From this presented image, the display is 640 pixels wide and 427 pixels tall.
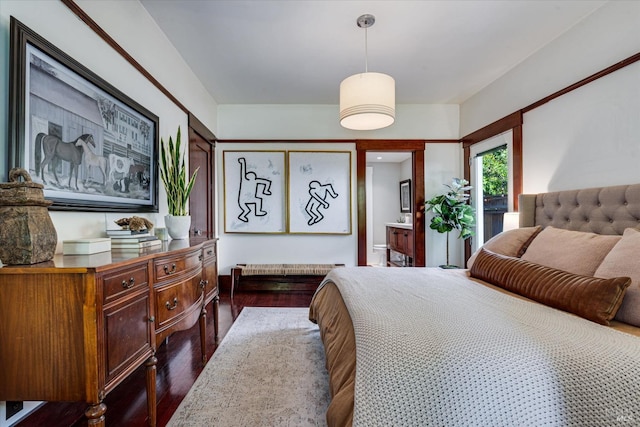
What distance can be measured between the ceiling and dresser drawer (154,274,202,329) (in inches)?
78.3

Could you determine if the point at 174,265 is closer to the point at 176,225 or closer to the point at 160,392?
the point at 176,225

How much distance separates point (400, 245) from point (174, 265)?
470cm

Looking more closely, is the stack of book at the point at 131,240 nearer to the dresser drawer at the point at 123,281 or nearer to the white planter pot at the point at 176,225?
the dresser drawer at the point at 123,281

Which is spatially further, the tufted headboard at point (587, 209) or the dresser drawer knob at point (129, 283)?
the tufted headboard at point (587, 209)

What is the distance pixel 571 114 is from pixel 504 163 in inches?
39.2

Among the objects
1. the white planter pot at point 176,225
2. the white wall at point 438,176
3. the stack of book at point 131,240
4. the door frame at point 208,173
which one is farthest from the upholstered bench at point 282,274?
the stack of book at point 131,240

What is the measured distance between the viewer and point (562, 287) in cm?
134

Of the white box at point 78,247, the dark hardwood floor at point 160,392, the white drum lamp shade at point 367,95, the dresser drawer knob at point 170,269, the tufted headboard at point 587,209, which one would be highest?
the white drum lamp shade at point 367,95

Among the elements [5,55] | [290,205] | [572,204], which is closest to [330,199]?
[290,205]

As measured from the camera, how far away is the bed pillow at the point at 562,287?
1167 millimetres

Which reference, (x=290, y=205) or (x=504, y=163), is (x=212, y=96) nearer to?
(x=290, y=205)

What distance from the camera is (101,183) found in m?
1.71

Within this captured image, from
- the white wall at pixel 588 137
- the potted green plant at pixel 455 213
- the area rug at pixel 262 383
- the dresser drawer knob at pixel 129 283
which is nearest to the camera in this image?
the dresser drawer knob at pixel 129 283

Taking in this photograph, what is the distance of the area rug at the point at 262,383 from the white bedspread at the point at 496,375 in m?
0.82
